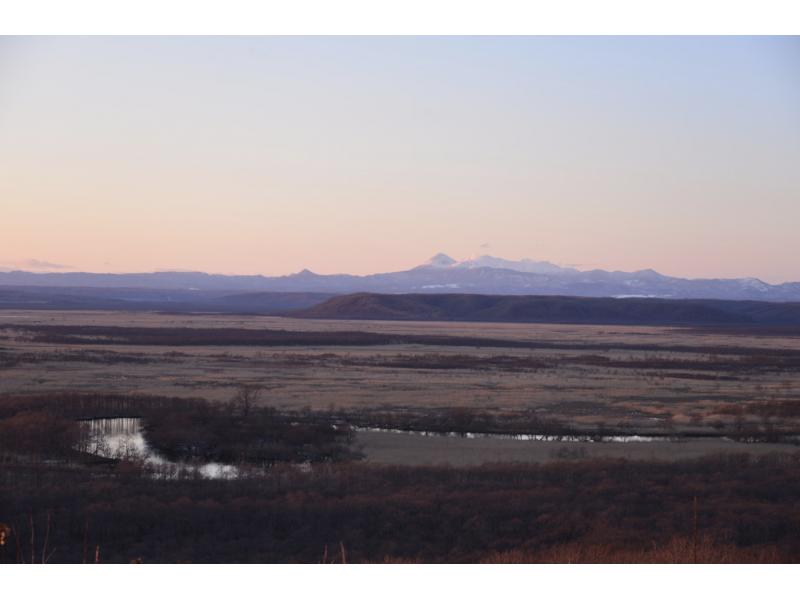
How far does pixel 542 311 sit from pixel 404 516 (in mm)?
145398

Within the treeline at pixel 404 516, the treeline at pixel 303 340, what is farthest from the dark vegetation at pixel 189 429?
the treeline at pixel 303 340

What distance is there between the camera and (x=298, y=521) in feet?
55.2

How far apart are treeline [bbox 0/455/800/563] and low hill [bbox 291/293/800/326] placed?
415 feet

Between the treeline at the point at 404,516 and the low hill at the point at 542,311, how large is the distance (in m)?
127

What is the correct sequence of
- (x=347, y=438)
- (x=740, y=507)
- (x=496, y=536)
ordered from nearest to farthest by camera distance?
(x=496, y=536), (x=740, y=507), (x=347, y=438)

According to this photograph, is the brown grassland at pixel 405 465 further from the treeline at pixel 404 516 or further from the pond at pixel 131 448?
the pond at pixel 131 448

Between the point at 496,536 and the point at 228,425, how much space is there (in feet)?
46.4

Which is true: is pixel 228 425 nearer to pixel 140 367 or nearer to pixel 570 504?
pixel 570 504

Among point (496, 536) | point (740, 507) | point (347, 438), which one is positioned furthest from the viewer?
point (347, 438)

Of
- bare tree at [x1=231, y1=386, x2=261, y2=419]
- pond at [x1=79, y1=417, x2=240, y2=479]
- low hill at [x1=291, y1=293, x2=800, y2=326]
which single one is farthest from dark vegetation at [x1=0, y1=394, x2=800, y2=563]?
low hill at [x1=291, y1=293, x2=800, y2=326]

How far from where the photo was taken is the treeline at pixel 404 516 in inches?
595

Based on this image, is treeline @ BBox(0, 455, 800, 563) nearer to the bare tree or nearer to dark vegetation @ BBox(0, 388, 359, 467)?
dark vegetation @ BBox(0, 388, 359, 467)

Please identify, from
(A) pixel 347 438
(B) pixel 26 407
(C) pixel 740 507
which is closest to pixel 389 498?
(C) pixel 740 507

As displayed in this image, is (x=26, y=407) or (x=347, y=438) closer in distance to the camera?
(x=347, y=438)
